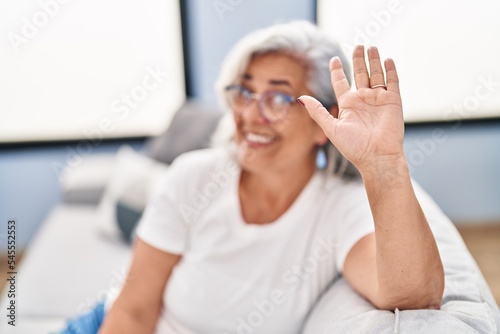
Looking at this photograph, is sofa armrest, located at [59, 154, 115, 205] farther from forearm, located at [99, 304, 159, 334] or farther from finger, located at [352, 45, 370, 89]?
finger, located at [352, 45, 370, 89]

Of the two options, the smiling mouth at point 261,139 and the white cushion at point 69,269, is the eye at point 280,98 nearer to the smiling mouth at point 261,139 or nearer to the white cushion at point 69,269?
the smiling mouth at point 261,139

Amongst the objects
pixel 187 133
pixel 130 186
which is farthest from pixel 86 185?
pixel 187 133

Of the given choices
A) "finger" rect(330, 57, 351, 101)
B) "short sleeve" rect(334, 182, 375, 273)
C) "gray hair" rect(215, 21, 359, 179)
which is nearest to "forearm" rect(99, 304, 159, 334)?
"short sleeve" rect(334, 182, 375, 273)

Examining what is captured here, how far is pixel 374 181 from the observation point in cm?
89

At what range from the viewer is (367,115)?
0.93m

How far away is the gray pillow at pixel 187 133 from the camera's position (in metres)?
2.29

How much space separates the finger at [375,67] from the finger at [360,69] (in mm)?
15

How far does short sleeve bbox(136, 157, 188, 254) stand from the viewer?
1326 millimetres

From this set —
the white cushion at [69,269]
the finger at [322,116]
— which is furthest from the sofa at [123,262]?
the finger at [322,116]

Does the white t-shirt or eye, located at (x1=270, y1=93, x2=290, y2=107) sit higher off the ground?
eye, located at (x1=270, y1=93, x2=290, y2=107)

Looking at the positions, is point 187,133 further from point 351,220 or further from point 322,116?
point 322,116

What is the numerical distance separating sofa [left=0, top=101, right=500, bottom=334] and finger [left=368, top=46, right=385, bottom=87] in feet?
1.43

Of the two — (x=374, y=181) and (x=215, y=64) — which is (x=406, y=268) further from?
(x=215, y=64)

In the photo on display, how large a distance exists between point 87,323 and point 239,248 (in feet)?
1.72
